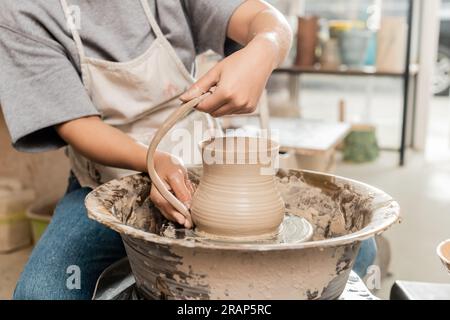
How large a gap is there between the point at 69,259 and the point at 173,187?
28 cm

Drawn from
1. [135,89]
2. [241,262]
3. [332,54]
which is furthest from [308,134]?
[241,262]

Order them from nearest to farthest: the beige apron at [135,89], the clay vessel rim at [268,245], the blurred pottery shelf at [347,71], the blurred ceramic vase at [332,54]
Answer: the clay vessel rim at [268,245] → the beige apron at [135,89] → the blurred pottery shelf at [347,71] → the blurred ceramic vase at [332,54]

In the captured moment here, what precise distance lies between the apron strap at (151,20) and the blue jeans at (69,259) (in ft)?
1.39

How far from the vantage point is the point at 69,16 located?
3.67 feet

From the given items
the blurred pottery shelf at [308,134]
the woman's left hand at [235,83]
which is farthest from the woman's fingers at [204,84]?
the blurred pottery shelf at [308,134]

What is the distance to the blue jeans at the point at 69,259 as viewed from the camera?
1.02 metres

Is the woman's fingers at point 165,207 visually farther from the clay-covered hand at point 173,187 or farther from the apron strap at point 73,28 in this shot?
the apron strap at point 73,28

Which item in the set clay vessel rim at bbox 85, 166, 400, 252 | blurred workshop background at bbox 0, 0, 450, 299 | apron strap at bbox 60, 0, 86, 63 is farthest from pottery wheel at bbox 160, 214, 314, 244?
blurred workshop background at bbox 0, 0, 450, 299

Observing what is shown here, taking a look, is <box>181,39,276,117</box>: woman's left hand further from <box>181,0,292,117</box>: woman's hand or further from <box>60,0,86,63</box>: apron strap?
<box>60,0,86,63</box>: apron strap

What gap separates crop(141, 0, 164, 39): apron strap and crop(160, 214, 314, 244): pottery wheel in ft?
1.48

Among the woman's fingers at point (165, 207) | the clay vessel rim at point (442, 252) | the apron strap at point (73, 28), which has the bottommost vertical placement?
the clay vessel rim at point (442, 252)

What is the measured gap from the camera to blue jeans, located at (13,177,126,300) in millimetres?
1019

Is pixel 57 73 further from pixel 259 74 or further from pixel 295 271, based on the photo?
pixel 295 271
